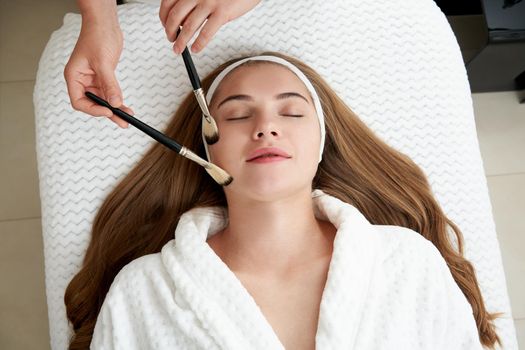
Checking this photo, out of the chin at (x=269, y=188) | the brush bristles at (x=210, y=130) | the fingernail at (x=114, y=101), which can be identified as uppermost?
the fingernail at (x=114, y=101)

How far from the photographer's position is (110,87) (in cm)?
112

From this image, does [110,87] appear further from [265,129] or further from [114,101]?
[265,129]

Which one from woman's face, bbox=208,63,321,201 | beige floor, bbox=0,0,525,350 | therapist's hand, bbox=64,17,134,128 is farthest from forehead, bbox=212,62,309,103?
beige floor, bbox=0,0,525,350

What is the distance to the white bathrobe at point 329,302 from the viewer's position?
1116mm

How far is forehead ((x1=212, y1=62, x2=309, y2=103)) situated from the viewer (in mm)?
1214

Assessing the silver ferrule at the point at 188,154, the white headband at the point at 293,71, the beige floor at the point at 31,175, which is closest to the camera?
the silver ferrule at the point at 188,154

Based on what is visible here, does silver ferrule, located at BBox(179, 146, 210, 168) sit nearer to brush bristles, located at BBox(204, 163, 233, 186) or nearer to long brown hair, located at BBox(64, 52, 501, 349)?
brush bristles, located at BBox(204, 163, 233, 186)

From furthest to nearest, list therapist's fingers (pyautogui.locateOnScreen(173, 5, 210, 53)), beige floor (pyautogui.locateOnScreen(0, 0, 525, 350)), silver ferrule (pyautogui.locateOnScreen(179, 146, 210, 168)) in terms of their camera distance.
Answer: beige floor (pyautogui.locateOnScreen(0, 0, 525, 350))
silver ferrule (pyautogui.locateOnScreen(179, 146, 210, 168))
therapist's fingers (pyautogui.locateOnScreen(173, 5, 210, 53))

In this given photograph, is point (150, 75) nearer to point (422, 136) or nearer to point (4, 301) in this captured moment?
point (422, 136)

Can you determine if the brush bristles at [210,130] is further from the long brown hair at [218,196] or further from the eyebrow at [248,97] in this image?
the long brown hair at [218,196]

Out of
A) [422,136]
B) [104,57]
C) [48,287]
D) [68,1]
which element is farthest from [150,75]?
[68,1]

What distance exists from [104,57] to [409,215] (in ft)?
2.48

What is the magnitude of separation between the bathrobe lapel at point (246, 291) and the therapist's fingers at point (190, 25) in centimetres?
39

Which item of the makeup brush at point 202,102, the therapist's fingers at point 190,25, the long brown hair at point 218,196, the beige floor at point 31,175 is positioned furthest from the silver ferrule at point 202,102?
the beige floor at point 31,175
